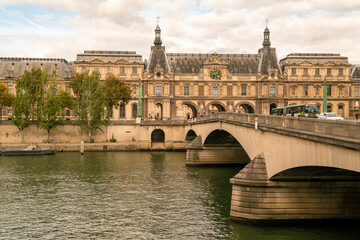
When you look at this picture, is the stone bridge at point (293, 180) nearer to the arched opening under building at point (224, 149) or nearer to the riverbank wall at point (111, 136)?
the arched opening under building at point (224, 149)

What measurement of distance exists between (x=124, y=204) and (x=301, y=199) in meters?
18.0

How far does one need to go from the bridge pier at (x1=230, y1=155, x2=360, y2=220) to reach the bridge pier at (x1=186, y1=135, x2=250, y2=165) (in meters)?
32.6

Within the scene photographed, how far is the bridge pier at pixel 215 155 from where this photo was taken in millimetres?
62906

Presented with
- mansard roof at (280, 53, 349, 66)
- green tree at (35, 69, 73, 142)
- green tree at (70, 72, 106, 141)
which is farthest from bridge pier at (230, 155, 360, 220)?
mansard roof at (280, 53, 349, 66)

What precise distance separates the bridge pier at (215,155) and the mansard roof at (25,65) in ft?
193

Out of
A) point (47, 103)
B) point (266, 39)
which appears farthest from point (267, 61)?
point (47, 103)

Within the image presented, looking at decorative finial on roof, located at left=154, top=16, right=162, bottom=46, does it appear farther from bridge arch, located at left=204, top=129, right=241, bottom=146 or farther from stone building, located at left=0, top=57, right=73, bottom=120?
→ bridge arch, located at left=204, top=129, right=241, bottom=146

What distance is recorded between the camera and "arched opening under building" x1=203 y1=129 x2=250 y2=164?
62.7 m

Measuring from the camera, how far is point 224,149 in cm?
6384

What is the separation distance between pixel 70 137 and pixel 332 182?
73.4 m

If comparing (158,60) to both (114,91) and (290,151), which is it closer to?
(114,91)

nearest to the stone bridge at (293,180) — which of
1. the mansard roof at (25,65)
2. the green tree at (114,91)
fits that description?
the green tree at (114,91)

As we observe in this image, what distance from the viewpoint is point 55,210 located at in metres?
36.9

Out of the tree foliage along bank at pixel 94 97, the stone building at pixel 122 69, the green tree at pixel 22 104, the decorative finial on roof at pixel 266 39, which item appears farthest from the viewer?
the decorative finial on roof at pixel 266 39
